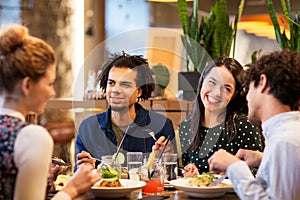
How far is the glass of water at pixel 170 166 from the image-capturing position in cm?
253

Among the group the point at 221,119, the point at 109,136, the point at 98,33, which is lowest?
the point at 109,136

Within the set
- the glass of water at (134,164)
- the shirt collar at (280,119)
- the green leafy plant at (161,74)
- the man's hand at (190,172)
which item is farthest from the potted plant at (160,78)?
the shirt collar at (280,119)

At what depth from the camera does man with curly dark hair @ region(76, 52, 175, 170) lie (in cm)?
306

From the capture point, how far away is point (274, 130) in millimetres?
1871

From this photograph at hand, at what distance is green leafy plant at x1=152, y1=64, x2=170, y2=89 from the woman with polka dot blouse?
146 cm

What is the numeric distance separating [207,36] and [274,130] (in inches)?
96.1

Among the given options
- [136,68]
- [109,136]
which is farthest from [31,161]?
[136,68]

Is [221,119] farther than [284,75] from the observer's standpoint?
Yes

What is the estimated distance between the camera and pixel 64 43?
5.64 metres

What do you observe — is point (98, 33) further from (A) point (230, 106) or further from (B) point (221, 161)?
(B) point (221, 161)

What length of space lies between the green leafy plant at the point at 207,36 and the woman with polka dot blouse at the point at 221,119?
46.0 inches

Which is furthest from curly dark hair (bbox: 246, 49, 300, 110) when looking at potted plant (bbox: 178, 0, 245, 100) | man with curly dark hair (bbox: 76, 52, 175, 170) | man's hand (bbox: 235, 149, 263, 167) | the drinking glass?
potted plant (bbox: 178, 0, 245, 100)

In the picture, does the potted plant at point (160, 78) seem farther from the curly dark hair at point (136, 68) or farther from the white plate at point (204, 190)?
the white plate at point (204, 190)

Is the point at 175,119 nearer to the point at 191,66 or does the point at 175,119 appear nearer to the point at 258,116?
the point at 191,66
